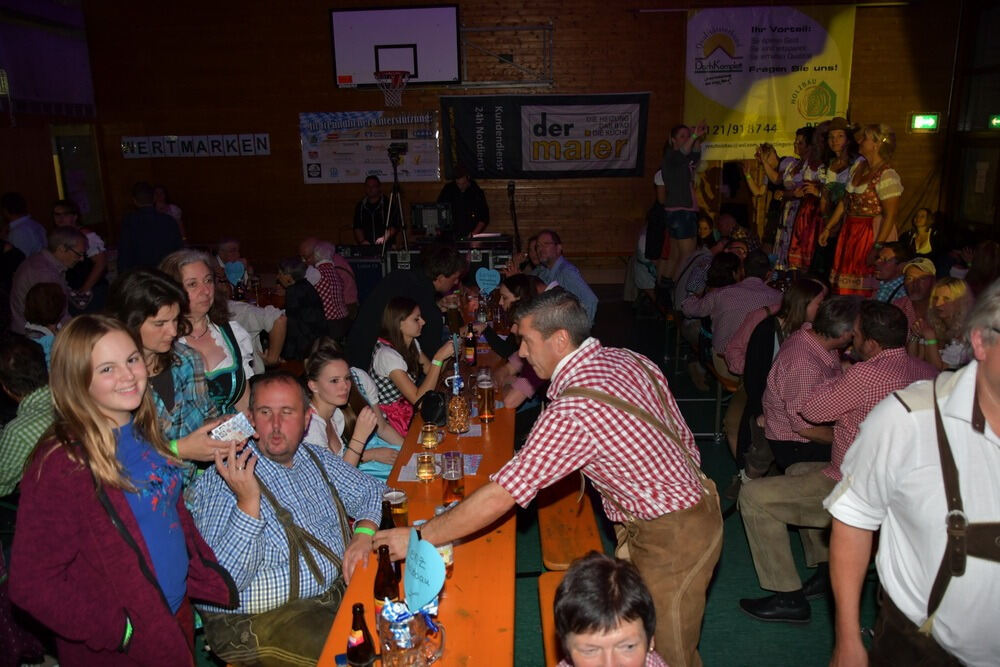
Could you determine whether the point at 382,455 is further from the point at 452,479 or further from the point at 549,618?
the point at 549,618

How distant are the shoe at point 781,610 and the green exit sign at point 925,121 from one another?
975 cm

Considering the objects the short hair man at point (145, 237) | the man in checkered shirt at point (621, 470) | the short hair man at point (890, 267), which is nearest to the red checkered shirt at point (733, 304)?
the short hair man at point (890, 267)

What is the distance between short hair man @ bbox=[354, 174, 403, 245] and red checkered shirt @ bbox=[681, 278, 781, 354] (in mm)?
5571

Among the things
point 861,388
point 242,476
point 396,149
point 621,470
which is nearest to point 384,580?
point 242,476

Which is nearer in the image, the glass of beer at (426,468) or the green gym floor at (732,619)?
the glass of beer at (426,468)

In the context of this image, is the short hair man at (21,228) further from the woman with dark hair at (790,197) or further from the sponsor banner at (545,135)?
the woman with dark hair at (790,197)

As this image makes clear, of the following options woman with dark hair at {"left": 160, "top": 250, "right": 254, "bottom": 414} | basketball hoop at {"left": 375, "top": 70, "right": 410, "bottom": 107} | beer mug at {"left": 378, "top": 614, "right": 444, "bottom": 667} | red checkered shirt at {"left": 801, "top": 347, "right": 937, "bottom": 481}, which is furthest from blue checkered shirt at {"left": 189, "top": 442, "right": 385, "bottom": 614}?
basketball hoop at {"left": 375, "top": 70, "right": 410, "bottom": 107}

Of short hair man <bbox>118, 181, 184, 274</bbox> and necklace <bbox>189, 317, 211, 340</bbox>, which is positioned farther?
short hair man <bbox>118, 181, 184, 274</bbox>

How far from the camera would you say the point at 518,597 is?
12.5 feet

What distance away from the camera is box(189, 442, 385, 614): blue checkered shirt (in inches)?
94.5

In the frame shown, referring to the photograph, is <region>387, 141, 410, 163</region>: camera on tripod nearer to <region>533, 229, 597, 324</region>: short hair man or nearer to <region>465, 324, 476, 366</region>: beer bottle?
<region>533, 229, 597, 324</region>: short hair man

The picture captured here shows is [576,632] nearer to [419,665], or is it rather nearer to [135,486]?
[419,665]

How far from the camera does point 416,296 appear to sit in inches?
193

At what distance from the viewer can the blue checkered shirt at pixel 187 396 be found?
9.96 ft
